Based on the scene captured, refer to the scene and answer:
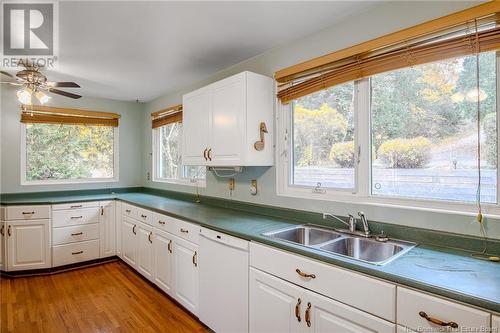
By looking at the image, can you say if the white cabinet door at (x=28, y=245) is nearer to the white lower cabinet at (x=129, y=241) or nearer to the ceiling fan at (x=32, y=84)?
the white lower cabinet at (x=129, y=241)

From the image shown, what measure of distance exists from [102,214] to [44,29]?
2.41 meters

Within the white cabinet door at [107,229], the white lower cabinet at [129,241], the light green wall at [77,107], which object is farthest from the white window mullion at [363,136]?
the light green wall at [77,107]

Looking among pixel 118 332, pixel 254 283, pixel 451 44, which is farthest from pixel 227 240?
Result: pixel 451 44

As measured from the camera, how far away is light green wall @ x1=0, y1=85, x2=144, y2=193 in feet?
11.9

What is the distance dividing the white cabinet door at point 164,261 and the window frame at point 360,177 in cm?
118

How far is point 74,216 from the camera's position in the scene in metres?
3.60

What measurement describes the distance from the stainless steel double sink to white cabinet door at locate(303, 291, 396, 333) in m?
0.26

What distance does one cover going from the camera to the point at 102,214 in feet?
12.5

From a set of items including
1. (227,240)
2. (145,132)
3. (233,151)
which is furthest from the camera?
(145,132)

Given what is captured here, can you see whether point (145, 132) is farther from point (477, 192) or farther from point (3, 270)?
point (477, 192)

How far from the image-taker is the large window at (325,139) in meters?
2.09

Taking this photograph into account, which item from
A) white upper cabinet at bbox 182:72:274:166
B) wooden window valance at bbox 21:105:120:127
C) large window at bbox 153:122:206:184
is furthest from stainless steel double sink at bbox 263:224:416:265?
wooden window valance at bbox 21:105:120:127

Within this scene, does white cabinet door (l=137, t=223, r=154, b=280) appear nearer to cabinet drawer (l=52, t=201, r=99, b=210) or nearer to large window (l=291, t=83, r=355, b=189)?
cabinet drawer (l=52, t=201, r=99, b=210)

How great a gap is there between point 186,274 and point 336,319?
1465 mm
